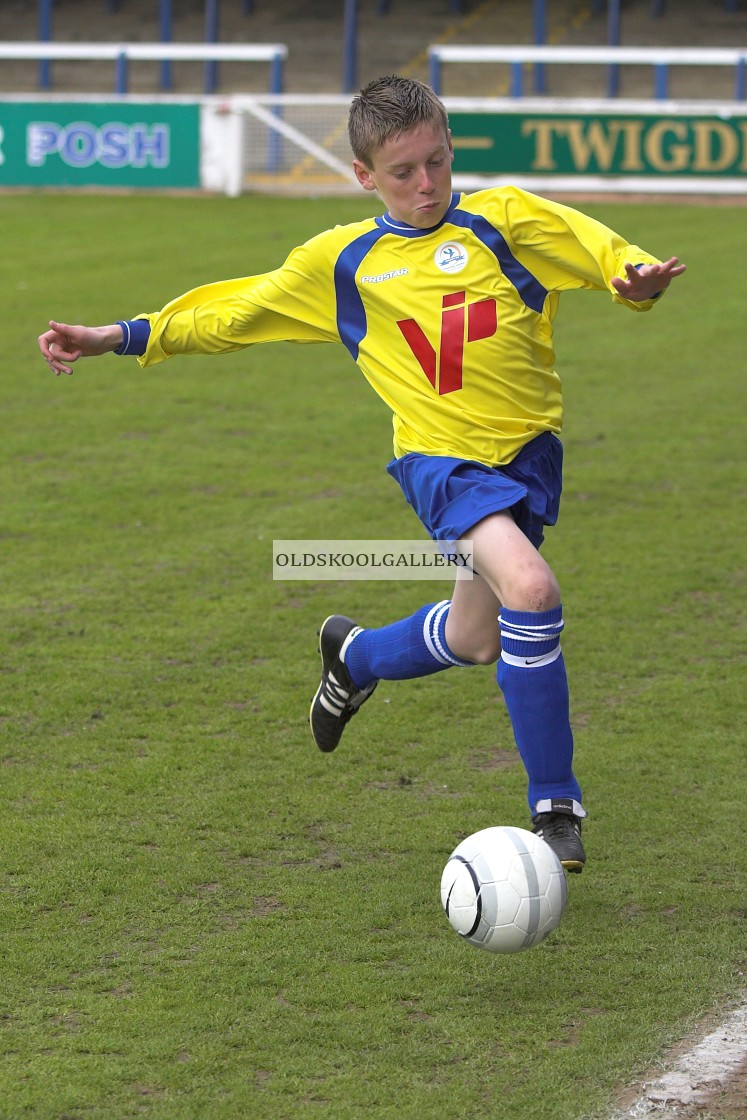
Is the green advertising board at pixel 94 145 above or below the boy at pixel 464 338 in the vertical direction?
above

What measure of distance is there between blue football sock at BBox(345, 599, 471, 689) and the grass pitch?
277mm

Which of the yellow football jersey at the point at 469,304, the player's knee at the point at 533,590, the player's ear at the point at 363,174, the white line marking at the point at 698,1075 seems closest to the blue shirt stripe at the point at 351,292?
the yellow football jersey at the point at 469,304

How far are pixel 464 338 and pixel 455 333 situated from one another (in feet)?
0.09

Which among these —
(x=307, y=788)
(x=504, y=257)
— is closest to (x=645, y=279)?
(x=504, y=257)

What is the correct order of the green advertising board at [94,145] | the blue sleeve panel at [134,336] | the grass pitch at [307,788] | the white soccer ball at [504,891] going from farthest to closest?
the green advertising board at [94,145] → the blue sleeve panel at [134,336] → the white soccer ball at [504,891] → the grass pitch at [307,788]

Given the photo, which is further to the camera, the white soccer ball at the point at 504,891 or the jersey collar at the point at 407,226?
the jersey collar at the point at 407,226

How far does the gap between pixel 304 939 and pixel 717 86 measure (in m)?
28.2

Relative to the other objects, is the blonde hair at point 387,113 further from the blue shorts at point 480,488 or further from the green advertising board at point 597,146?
the green advertising board at point 597,146

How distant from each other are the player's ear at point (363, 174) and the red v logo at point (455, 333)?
1.22ft

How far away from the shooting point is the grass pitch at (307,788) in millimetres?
2742

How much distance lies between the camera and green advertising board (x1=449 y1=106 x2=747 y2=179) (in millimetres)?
18578

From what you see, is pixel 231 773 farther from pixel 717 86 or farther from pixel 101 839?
pixel 717 86

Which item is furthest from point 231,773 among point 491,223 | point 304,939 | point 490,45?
point 490,45

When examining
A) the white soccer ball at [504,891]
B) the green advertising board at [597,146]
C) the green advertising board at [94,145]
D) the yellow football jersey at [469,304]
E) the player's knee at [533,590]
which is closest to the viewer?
the white soccer ball at [504,891]
